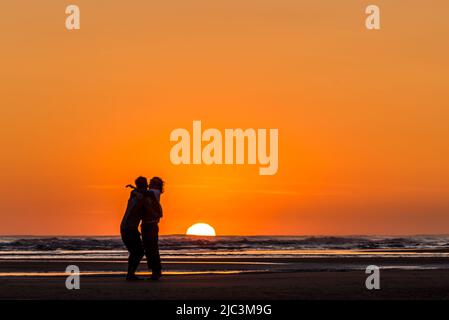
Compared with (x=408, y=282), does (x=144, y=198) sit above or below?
above

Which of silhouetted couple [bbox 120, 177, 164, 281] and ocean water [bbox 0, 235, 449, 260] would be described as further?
ocean water [bbox 0, 235, 449, 260]

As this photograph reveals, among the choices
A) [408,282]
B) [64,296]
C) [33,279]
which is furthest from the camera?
[33,279]

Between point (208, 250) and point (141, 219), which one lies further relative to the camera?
point (208, 250)

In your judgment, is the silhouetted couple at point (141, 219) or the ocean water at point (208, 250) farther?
the ocean water at point (208, 250)

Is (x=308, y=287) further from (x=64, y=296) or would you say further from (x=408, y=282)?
(x=64, y=296)

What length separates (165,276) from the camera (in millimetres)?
24406
